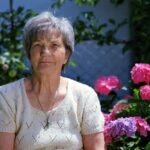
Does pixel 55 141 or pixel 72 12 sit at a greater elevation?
pixel 72 12

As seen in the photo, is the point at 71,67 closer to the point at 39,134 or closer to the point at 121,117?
the point at 121,117

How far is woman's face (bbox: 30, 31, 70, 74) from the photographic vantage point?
113 inches

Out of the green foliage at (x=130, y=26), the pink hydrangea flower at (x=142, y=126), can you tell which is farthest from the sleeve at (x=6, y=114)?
the green foliage at (x=130, y=26)

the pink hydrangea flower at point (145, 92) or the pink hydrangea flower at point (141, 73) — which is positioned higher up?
the pink hydrangea flower at point (141, 73)

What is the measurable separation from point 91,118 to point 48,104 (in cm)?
23

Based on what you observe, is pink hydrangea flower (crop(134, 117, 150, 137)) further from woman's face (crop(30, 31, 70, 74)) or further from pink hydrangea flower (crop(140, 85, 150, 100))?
woman's face (crop(30, 31, 70, 74))

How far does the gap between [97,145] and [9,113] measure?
466 millimetres

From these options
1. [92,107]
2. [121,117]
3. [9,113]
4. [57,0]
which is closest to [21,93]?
[9,113]

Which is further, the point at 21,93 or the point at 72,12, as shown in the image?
the point at 72,12

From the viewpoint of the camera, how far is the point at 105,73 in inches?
213

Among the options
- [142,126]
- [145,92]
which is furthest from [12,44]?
[142,126]

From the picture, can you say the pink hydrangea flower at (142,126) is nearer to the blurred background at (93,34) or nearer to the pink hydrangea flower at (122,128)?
the pink hydrangea flower at (122,128)

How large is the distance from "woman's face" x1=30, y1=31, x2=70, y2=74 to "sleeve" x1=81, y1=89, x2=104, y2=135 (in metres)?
0.26

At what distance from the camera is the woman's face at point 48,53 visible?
2.88 metres
